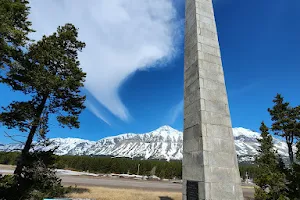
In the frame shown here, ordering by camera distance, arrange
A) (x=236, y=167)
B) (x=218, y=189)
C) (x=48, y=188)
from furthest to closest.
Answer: (x=48, y=188)
(x=236, y=167)
(x=218, y=189)

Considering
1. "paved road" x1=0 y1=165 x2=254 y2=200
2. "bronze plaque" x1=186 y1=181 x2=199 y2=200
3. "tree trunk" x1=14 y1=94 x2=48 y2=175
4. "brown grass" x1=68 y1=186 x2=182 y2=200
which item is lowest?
"paved road" x1=0 y1=165 x2=254 y2=200

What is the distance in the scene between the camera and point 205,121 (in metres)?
5.43

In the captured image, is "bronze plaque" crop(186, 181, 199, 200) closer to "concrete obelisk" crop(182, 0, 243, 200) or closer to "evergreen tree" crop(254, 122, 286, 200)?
"concrete obelisk" crop(182, 0, 243, 200)

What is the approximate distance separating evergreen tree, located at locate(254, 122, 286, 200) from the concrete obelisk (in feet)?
22.2

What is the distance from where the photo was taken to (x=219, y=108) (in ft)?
19.3

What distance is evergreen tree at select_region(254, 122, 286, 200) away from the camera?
1058 centimetres

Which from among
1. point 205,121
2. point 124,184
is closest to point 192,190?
point 205,121

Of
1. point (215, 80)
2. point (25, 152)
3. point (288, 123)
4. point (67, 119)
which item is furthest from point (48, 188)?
point (288, 123)

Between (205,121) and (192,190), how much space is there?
2.05 metres

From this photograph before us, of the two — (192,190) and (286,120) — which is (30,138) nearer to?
(192,190)

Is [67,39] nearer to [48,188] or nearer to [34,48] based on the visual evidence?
[34,48]

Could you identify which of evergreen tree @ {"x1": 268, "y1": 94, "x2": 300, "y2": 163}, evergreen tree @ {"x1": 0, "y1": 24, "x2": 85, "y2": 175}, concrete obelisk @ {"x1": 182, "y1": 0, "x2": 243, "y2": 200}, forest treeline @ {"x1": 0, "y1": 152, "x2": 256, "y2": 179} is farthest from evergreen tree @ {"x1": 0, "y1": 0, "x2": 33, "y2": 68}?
forest treeline @ {"x1": 0, "y1": 152, "x2": 256, "y2": 179}

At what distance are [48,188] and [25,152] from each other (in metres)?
2.56

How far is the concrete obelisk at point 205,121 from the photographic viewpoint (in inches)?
196
